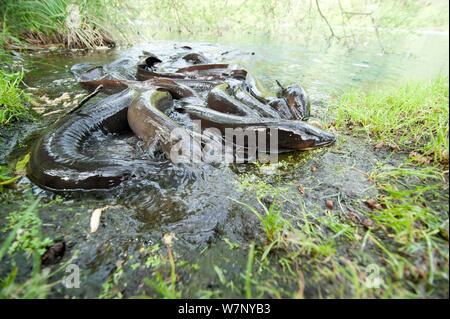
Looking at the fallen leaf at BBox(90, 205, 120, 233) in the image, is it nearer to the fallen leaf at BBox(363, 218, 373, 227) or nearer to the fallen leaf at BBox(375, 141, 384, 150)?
the fallen leaf at BBox(363, 218, 373, 227)

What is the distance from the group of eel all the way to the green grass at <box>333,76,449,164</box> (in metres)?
0.58

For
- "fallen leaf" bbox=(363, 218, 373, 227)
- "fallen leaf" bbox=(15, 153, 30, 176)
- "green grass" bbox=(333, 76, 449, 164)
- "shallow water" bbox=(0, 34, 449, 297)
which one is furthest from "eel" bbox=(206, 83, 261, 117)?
"fallen leaf" bbox=(15, 153, 30, 176)

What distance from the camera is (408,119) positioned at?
9.11ft

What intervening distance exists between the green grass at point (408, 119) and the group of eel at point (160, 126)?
582 millimetres

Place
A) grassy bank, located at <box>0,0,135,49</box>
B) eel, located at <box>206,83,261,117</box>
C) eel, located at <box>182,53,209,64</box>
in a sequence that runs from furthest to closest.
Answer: eel, located at <box>182,53,209,64</box>, grassy bank, located at <box>0,0,135,49</box>, eel, located at <box>206,83,261,117</box>

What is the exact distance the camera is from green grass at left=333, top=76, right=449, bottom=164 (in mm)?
2236

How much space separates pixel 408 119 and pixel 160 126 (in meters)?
3.15

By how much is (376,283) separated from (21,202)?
249 centimetres

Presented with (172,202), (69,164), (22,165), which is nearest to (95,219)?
(172,202)

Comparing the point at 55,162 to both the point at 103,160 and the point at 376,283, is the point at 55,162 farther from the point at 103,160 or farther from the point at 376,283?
the point at 376,283

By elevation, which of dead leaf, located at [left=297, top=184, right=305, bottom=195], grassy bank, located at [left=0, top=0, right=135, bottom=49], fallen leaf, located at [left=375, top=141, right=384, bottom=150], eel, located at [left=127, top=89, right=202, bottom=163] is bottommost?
dead leaf, located at [left=297, top=184, right=305, bottom=195]

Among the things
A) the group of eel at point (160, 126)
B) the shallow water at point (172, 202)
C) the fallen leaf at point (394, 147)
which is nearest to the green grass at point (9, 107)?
the shallow water at point (172, 202)

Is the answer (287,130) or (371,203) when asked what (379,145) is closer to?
(287,130)
